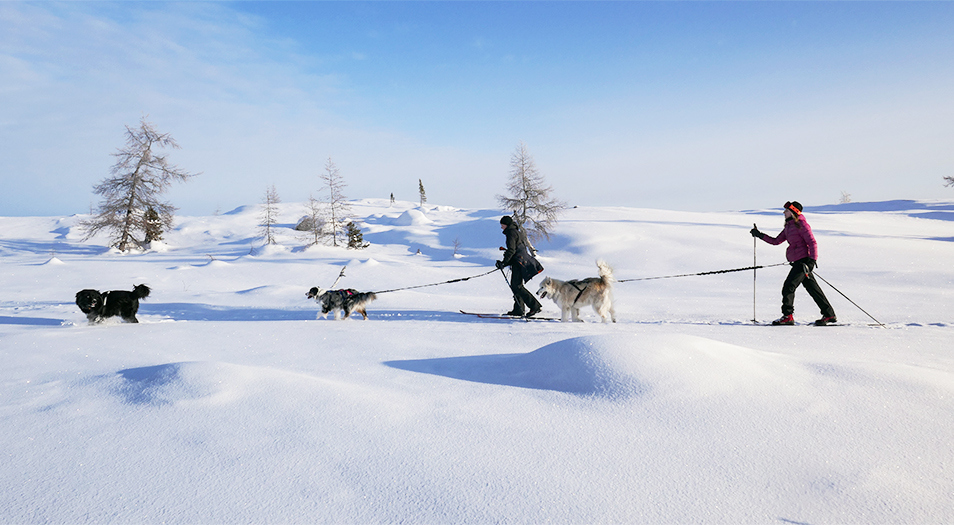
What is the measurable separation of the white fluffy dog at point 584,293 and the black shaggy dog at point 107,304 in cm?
662

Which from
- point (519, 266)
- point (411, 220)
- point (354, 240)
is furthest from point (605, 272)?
point (411, 220)

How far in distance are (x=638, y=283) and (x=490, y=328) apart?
27.5ft

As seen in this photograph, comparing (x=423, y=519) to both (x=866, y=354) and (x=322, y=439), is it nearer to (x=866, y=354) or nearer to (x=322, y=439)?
(x=322, y=439)

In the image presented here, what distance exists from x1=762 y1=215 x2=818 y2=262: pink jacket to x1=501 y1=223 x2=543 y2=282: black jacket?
358 cm

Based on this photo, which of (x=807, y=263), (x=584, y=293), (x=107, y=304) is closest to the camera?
(x=807, y=263)

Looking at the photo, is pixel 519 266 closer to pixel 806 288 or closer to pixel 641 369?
pixel 806 288

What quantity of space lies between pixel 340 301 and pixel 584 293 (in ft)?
14.2

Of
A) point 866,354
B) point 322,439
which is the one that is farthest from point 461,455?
point 866,354

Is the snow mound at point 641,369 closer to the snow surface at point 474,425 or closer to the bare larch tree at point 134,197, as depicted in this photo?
the snow surface at point 474,425

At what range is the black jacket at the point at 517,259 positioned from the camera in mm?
7949

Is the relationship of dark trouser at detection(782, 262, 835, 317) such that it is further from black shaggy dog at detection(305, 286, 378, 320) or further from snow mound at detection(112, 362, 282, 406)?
snow mound at detection(112, 362, 282, 406)

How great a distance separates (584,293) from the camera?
301 inches

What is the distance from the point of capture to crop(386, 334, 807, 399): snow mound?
333 centimetres

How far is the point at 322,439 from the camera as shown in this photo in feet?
9.04
